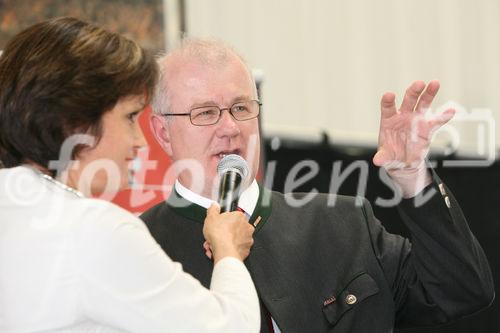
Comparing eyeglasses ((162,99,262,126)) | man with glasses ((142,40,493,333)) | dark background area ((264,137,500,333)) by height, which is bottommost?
dark background area ((264,137,500,333))

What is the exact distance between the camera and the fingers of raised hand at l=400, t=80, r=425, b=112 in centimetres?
191

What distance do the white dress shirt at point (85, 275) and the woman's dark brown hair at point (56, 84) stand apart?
0.26ft

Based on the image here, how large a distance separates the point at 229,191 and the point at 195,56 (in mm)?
511

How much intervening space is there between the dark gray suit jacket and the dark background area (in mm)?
997

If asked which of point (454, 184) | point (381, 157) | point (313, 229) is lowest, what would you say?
point (454, 184)

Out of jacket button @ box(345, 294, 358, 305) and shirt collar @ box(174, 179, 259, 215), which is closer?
jacket button @ box(345, 294, 358, 305)

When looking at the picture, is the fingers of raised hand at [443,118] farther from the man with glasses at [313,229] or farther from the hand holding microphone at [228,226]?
the hand holding microphone at [228,226]

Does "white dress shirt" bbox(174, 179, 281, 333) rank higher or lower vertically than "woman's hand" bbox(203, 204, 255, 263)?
lower

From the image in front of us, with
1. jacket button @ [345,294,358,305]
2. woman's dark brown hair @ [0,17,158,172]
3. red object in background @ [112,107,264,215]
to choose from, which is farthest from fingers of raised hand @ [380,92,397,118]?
red object in background @ [112,107,264,215]

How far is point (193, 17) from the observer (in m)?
5.69

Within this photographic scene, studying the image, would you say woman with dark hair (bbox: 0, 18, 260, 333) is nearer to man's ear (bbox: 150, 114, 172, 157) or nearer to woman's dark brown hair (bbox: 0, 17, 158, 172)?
woman's dark brown hair (bbox: 0, 17, 158, 172)

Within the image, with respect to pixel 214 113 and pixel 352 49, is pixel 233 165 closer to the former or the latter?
pixel 214 113

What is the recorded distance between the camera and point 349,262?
2.16m

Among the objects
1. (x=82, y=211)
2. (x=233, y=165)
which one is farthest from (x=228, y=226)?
(x=82, y=211)
